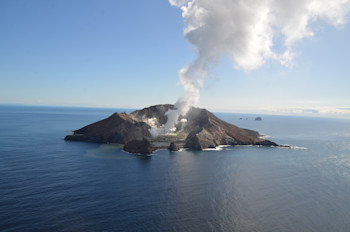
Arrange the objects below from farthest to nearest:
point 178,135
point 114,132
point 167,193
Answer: point 178,135 → point 114,132 → point 167,193

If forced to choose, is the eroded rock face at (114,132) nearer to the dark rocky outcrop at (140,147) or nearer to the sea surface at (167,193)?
the dark rocky outcrop at (140,147)

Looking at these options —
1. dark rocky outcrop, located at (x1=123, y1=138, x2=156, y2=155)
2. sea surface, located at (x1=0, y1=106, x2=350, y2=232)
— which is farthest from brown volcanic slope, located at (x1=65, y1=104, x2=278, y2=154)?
sea surface, located at (x1=0, y1=106, x2=350, y2=232)

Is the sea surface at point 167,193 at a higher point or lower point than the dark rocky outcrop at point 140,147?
lower

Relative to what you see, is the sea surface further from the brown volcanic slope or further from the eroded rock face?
the eroded rock face

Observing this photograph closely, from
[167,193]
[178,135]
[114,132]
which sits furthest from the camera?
[178,135]

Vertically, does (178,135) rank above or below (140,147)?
above

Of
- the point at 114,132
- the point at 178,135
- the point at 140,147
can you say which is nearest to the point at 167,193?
the point at 140,147

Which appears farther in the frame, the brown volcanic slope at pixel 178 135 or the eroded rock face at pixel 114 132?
the eroded rock face at pixel 114 132

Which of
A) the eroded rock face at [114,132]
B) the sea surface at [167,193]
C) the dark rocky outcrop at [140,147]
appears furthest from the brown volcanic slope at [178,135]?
the sea surface at [167,193]

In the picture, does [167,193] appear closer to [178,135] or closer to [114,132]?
[114,132]
